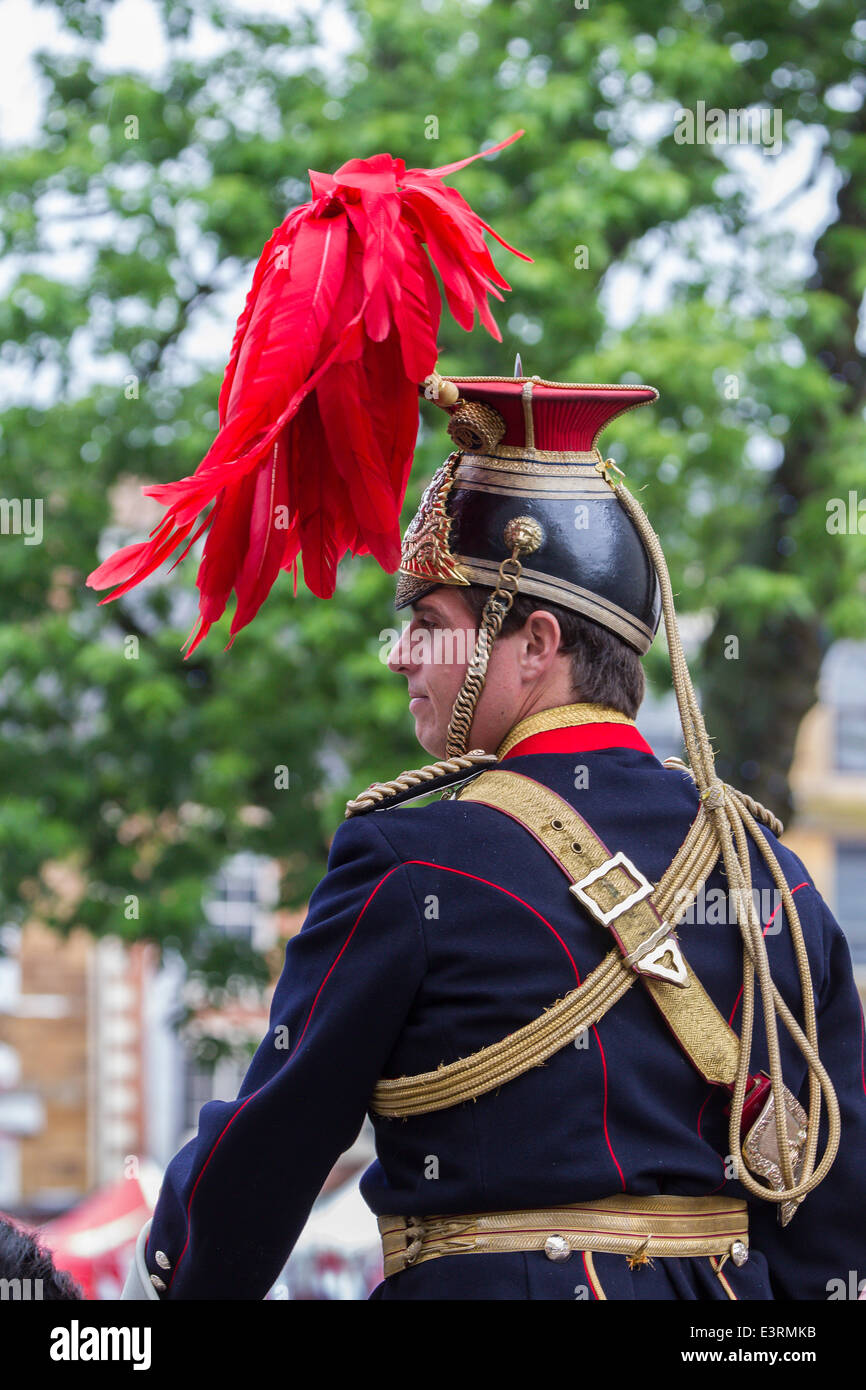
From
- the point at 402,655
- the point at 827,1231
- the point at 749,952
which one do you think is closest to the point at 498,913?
the point at 749,952

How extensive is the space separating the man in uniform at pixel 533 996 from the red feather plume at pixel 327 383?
0.36 ft

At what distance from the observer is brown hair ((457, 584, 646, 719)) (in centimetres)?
226

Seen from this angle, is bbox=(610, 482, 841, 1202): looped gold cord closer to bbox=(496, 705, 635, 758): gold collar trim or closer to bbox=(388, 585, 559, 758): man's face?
bbox=(496, 705, 635, 758): gold collar trim

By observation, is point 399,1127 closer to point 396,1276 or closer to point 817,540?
point 396,1276

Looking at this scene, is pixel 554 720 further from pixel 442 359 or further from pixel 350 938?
pixel 442 359

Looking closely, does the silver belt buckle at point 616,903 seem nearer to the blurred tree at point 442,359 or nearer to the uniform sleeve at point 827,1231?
the uniform sleeve at point 827,1231

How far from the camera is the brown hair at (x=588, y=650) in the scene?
226 cm

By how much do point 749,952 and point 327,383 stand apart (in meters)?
0.98

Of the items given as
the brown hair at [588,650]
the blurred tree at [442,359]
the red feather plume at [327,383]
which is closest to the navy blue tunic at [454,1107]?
the brown hair at [588,650]

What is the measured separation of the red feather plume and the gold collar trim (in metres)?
0.31

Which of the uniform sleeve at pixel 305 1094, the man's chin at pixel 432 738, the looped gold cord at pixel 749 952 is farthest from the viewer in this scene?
the man's chin at pixel 432 738

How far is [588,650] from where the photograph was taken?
7.50 feet
